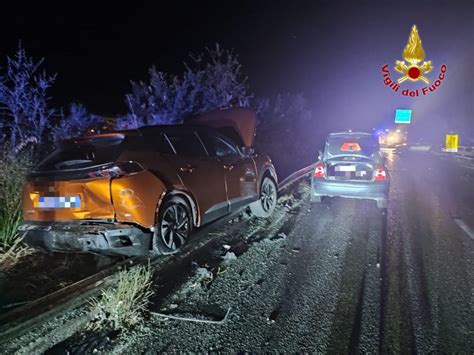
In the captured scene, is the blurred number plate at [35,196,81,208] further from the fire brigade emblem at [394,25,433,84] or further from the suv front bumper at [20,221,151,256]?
the fire brigade emblem at [394,25,433,84]

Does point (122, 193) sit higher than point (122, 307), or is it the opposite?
point (122, 193)

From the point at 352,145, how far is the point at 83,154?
551 cm

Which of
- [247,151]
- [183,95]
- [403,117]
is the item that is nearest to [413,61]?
[403,117]

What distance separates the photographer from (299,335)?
3215mm

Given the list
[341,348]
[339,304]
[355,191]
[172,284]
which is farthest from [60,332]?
[355,191]

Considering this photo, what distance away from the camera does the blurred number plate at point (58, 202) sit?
419 cm

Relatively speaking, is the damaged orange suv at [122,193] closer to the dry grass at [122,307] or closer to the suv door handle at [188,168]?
the suv door handle at [188,168]

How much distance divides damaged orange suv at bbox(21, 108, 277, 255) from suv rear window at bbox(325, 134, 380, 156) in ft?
11.2

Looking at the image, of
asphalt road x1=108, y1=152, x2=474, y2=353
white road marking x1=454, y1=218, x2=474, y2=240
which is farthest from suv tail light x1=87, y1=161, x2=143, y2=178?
white road marking x1=454, y1=218, x2=474, y2=240

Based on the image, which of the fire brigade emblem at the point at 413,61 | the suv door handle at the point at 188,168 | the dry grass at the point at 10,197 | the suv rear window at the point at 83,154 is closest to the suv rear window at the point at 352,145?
the suv door handle at the point at 188,168

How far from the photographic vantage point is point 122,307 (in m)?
3.35

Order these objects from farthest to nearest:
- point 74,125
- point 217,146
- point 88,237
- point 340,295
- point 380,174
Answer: point 74,125, point 380,174, point 217,146, point 88,237, point 340,295

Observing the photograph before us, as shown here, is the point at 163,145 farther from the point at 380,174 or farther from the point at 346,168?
the point at 380,174

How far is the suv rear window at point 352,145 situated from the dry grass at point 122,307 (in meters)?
5.49
